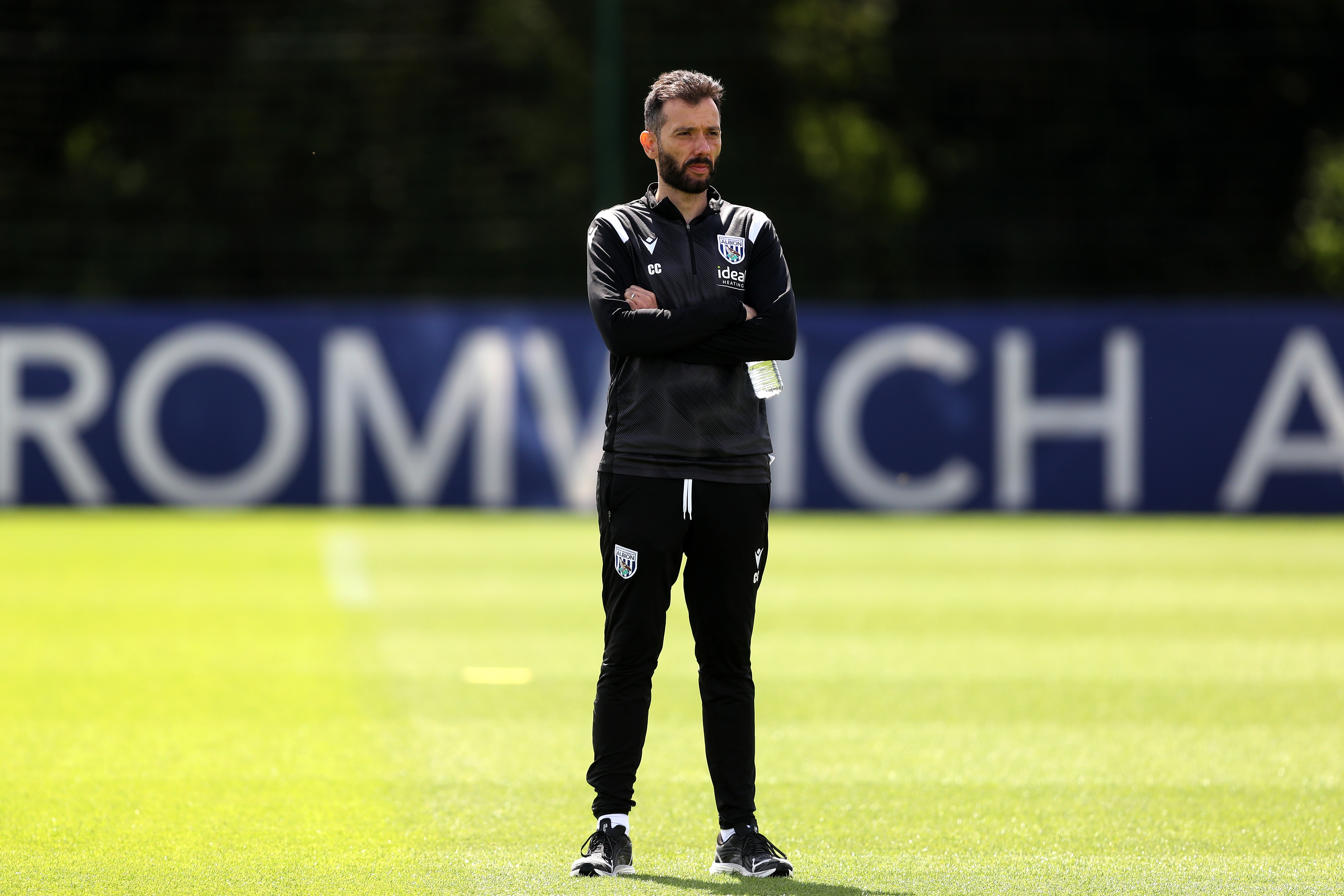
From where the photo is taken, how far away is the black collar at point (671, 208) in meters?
5.22

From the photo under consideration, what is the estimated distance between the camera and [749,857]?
503 cm

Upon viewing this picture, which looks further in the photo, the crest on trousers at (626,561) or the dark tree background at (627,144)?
the dark tree background at (627,144)

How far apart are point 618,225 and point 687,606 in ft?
3.70

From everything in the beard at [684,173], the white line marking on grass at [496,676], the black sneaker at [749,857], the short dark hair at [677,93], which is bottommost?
the white line marking on grass at [496,676]

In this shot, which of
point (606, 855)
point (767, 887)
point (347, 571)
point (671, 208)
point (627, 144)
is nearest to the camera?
point (767, 887)

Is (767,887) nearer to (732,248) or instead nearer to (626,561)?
(626,561)

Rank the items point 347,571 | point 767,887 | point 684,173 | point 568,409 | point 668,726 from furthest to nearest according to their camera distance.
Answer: point 568,409, point 347,571, point 668,726, point 684,173, point 767,887

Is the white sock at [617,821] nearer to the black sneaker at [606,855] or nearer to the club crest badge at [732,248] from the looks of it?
the black sneaker at [606,855]

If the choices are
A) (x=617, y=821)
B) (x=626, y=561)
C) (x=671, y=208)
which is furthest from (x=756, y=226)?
(x=617, y=821)

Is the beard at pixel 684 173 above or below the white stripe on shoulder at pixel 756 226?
above

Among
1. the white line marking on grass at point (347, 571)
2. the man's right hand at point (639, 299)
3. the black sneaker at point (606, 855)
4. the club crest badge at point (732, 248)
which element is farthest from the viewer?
the white line marking on grass at point (347, 571)

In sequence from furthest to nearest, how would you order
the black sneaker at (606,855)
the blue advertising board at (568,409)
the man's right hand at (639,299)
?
the blue advertising board at (568,409) < the man's right hand at (639,299) < the black sneaker at (606,855)

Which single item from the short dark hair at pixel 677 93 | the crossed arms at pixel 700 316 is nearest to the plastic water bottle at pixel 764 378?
the crossed arms at pixel 700 316

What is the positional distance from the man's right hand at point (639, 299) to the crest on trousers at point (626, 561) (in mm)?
689
